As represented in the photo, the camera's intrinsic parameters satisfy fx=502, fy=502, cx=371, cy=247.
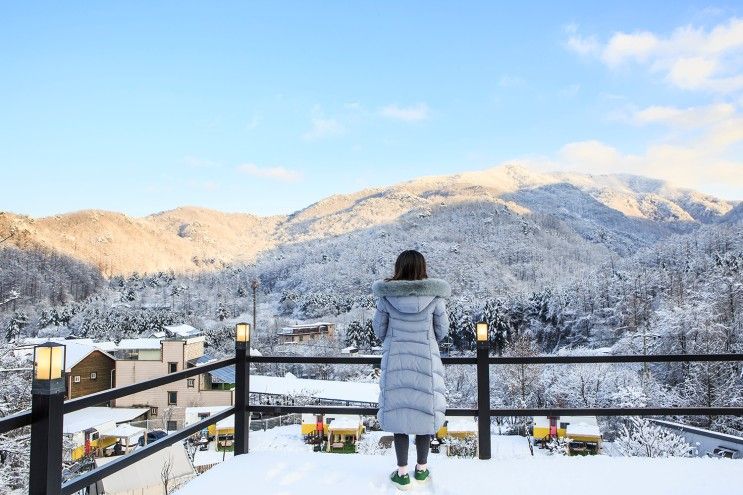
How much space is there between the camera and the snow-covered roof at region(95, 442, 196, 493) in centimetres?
1031

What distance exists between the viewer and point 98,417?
20.8 meters

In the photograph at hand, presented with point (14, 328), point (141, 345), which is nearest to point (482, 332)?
point (141, 345)

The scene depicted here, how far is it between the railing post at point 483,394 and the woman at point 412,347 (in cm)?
66

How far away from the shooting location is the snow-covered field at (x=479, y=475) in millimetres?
2625

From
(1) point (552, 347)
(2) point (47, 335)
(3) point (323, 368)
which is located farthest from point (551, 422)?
(2) point (47, 335)

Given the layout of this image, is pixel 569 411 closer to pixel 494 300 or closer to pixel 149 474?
pixel 149 474

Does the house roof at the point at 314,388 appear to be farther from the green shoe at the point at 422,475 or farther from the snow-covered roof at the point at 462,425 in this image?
the green shoe at the point at 422,475

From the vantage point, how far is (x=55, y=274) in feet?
197

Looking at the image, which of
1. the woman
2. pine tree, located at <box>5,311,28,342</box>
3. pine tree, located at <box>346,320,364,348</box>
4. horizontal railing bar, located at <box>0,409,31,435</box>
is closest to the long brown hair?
the woman

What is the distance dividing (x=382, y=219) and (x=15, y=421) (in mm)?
106436

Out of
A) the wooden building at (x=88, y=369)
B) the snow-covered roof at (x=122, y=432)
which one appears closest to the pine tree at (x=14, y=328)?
the wooden building at (x=88, y=369)

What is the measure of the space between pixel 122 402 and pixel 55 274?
4288 cm

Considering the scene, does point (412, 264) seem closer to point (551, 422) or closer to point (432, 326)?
point (432, 326)

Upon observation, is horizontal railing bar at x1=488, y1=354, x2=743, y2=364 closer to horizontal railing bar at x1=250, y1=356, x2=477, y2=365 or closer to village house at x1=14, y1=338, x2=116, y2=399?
horizontal railing bar at x1=250, y1=356, x2=477, y2=365
